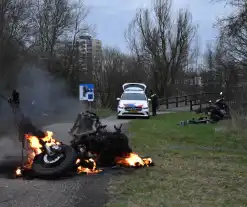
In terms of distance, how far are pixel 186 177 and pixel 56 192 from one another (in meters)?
2.59

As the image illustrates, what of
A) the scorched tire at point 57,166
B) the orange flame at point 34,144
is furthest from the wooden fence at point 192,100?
the scorched tire at point 57,166

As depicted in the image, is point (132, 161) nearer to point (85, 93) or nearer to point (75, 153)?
point (75, 153)

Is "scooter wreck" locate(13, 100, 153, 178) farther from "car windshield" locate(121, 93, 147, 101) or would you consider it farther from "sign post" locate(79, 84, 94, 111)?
"car windshield" locate(121, 93, 147, 101)

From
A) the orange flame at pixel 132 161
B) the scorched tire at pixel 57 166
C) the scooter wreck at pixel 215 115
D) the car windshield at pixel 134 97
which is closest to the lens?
the scorched tire at pixel 57 166

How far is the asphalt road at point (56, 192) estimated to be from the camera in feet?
22.8

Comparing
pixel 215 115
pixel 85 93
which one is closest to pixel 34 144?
pixel 85 93

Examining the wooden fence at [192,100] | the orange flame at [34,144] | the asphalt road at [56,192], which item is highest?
the wooden fence at [192,100]

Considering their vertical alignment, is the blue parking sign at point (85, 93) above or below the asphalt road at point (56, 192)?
above

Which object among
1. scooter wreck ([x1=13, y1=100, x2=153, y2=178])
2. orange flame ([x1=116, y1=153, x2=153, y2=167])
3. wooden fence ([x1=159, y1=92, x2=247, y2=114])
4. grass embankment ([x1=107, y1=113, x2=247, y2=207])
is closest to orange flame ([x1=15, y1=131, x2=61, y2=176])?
scooter wreck ([x1=13, y1=100, x2=153, y2=178])

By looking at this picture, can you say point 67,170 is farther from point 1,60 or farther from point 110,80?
point 110,80

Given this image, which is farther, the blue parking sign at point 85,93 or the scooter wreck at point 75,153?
the blue parking sign at point 85,93

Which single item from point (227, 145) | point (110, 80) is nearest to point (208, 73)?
point (110, 80)

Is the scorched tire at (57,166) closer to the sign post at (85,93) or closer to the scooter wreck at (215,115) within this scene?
the scooter wreck at (215,115)

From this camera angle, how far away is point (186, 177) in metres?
8.95
